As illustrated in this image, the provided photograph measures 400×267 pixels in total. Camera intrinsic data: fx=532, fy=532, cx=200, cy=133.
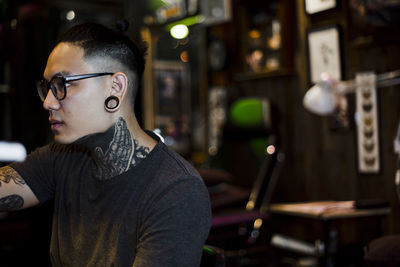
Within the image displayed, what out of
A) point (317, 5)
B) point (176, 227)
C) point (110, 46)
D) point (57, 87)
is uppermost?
point (317, 5)

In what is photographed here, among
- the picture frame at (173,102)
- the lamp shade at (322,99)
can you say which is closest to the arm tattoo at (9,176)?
the lamp shade at (322,99)

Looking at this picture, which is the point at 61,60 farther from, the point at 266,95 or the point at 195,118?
the point at 195,118

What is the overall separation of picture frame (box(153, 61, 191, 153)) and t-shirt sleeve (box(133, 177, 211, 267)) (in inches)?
200

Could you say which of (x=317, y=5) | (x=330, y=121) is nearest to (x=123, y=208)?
(x=330, y=121)

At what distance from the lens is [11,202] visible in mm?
1646

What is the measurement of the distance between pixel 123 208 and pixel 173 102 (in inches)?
210

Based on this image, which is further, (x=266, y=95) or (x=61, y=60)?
(x=266, y=95)

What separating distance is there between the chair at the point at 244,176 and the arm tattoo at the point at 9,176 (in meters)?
1.51

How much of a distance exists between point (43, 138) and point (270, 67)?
2.36m

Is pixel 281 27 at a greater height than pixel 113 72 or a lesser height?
greater

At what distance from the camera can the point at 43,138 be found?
Answer: 8.55 ft

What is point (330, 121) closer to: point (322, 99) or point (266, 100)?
point (266, 100)

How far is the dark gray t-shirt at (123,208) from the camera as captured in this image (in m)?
1.32

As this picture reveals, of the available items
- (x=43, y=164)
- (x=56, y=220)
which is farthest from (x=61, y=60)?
(x=56, y=220)
